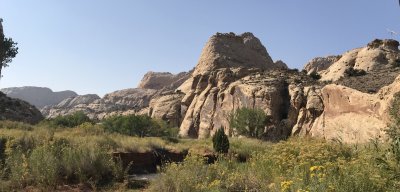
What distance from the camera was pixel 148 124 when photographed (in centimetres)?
5059

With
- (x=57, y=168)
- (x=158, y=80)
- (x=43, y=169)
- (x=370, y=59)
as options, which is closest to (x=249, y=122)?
(x=370, y=59)

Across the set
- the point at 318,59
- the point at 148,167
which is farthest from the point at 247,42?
the point at 148,167

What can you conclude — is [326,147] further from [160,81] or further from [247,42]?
[160,81]

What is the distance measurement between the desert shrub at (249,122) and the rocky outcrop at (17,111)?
23.3 metres

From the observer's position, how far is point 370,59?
53.2 metres

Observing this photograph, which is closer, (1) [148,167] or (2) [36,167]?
(2) [36,167]

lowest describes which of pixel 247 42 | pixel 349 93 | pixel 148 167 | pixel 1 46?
pixel 148 167

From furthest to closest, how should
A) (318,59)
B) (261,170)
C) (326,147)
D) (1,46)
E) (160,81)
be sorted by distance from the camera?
(160,81) < (318,59) < (1,46) < (326,147) < (261,170)

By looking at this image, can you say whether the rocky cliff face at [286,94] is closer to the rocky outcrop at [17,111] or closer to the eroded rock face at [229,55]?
the eroded rock face at [229,55]

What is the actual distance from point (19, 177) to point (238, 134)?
1302 inches

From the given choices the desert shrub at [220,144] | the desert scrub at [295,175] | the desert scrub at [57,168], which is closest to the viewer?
the desert scrub at [295,175]

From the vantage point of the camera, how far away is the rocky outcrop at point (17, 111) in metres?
44.3

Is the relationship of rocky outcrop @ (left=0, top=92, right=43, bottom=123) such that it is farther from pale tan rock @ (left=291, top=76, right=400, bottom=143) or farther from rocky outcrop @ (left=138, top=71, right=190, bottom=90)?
rocky outcrop @ (left=138, top=71, right=190, bottom=90)

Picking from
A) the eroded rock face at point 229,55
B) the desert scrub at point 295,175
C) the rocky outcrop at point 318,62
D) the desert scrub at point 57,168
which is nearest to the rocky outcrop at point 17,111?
the eroded rock face at point 229,55
